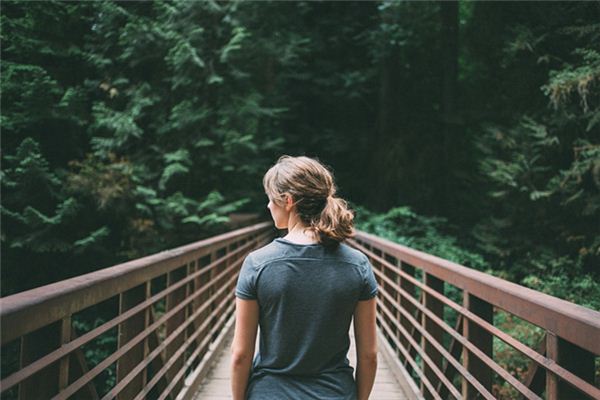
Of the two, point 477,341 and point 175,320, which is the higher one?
point 477,341

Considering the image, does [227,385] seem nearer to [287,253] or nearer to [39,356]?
[39,356]

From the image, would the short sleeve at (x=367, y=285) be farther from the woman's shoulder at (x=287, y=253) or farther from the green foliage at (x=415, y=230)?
the green foliage at (x=415, y=230)

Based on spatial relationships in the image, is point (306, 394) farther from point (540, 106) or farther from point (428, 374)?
point (540, 106)

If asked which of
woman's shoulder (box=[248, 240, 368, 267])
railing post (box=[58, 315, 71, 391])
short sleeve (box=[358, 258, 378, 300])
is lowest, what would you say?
railing post (box=[58, 315, 71, 391])

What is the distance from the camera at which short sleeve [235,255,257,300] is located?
194cm

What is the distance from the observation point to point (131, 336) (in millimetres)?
3184

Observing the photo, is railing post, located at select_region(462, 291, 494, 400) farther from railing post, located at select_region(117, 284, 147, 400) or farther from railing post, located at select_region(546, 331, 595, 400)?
railing post, located at select_region(117, 284, 147, 400)

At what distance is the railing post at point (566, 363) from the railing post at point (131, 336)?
216 centimetres

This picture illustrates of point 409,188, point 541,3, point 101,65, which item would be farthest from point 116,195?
point 541,3

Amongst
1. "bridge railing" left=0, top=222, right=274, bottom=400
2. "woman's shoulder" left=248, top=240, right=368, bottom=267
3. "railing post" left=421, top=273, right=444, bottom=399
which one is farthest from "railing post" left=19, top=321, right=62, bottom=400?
"railing post" left=421, top=273, right=444, bottom=399

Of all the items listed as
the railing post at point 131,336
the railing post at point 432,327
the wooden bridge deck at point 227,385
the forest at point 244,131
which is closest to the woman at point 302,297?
the railing post at point 131,336

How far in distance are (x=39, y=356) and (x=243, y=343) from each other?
79 centimetres

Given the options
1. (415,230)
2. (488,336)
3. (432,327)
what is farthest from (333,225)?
(415,230)

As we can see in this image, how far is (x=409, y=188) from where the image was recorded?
54.7ft
